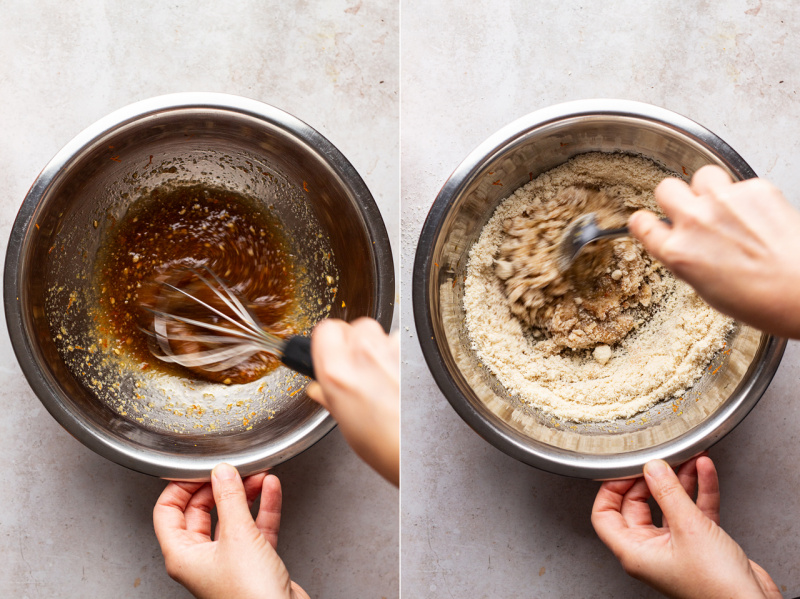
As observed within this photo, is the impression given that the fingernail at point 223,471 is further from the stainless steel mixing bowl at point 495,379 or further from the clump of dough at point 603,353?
the clump of dough at point 603,353

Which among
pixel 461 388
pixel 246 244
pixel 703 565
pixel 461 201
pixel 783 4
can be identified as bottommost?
pixel 703 565

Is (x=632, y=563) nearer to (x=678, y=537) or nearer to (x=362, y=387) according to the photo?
(x=678, y=537)

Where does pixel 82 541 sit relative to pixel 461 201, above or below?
below

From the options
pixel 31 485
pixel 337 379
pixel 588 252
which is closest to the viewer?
pixel 337 379

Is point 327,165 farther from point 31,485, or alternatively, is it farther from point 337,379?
point 31,485

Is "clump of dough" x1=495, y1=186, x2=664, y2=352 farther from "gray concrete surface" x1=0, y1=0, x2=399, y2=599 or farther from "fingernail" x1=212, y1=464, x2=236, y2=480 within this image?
"fingernail" x1=212, y1=464, x2=236, y2=480

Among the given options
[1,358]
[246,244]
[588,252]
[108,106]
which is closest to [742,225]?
[588,252]

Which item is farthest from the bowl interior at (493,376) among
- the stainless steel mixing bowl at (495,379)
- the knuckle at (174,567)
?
the knuckle at (174,567)
